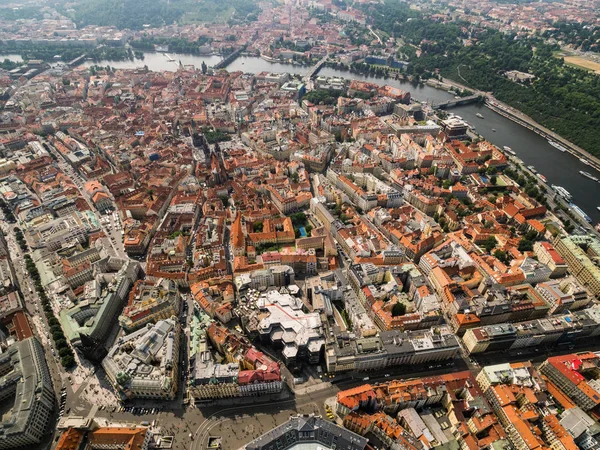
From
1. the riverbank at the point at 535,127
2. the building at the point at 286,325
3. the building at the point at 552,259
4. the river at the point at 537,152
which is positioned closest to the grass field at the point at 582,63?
the riverbank at the point at 535,127

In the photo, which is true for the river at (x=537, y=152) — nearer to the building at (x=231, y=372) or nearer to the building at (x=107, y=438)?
the building at (x=231, y=372)

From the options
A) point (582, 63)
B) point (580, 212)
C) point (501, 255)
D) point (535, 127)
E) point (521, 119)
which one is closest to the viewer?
point (501, 255)

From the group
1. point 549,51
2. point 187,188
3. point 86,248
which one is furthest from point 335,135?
point 549,51

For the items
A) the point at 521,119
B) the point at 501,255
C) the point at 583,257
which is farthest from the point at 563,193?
the point at 521,119

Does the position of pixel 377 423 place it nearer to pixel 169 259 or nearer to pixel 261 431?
pixel 261 431

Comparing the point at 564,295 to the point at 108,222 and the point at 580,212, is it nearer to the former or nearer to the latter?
the point at 580,212
